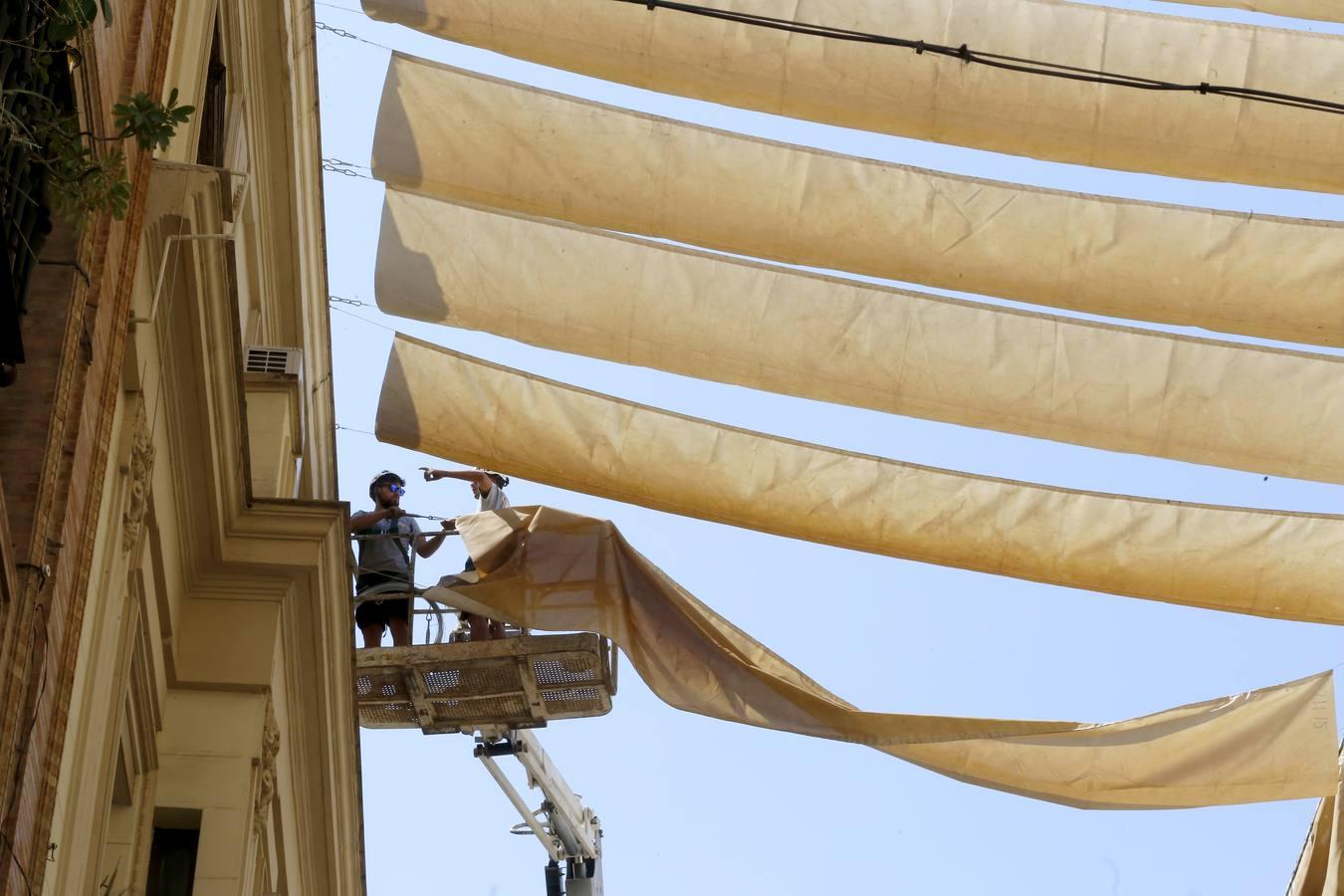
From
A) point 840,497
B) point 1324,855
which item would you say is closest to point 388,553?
point 840,497

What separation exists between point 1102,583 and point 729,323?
9.01ft

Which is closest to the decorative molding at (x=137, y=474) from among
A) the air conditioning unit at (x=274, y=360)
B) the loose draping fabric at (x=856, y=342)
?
the air conditioning unit at (x=274, y=360)

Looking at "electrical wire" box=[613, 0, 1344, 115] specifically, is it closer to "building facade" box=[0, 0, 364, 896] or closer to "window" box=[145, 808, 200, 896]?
"building facade" box=[0, 0, 364, 896]

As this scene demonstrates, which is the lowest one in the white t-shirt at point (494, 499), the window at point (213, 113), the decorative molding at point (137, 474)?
the decorative molding at point (137, 474)

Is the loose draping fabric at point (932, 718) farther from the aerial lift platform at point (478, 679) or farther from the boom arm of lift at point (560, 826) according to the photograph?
the boom arm of lift at point (560, 826)

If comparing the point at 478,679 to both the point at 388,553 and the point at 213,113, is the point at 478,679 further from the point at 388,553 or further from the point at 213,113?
the point at 213,113

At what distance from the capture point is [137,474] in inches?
338

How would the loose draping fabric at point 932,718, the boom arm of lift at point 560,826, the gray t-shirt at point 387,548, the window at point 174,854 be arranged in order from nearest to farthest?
the window at point 174,854, the loose draping fabric at point 932,718, the gray t-shirt at point 387,548, the boom arm of lift at point 560,826

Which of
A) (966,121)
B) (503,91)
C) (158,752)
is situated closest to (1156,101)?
(966,121)

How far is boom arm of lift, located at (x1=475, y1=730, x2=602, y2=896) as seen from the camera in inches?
811

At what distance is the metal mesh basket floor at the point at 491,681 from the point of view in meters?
13.6

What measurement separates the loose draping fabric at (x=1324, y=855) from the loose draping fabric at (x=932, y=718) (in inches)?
10.0

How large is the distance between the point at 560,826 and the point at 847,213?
390 inches

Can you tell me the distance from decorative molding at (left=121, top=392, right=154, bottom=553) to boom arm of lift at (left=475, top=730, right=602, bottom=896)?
467 inches
